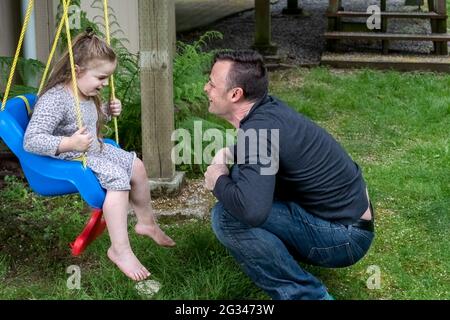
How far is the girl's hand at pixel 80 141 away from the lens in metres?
3.38

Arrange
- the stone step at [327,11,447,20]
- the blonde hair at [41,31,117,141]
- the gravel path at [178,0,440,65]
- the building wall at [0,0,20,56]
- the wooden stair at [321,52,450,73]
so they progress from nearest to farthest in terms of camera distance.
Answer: the blonde hair at [41,31,117,141] < the building wall at [0,0,20,56] < the wooden stair at [321,52,450,73] < the stone step at [327,11,447,20] < the gravel path at [178,0,440,65]

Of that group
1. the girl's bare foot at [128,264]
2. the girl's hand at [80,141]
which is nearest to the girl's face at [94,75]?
the girl's hand at [80,141]

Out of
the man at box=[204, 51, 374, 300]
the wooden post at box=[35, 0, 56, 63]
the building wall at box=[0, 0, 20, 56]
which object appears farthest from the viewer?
the wooden post at box=[35, 0, 56, 63]

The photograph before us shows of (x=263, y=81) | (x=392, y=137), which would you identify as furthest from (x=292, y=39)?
(x=263, y=81)

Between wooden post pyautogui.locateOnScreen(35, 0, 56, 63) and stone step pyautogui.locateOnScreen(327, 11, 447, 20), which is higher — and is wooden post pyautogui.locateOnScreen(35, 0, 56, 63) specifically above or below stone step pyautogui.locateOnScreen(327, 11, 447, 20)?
above

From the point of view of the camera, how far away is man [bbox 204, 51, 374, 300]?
326 centimetres

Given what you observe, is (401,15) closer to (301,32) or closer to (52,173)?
(301,32)

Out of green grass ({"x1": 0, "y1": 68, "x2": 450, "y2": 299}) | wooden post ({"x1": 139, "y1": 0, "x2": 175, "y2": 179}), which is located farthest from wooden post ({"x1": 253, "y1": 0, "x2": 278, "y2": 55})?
wooden post ({"x1": 139, "y1": 0, "x2": 175, "y2": 179})

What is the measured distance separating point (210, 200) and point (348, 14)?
5367 mm

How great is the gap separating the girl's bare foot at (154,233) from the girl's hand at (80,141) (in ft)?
1.80

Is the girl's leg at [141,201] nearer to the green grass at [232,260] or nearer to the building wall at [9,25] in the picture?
the green grass at [232,260]

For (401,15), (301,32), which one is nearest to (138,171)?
(401,15)

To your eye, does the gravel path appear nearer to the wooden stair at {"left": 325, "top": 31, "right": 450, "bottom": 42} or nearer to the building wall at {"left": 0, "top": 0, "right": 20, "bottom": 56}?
the wooden stair at {"left": 325, "top": 31, "right": 450, "bottom": 42}

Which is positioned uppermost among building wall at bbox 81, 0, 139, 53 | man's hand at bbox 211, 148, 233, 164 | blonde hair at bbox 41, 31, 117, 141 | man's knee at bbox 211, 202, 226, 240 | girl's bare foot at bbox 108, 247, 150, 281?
blonde hair at bbox 41, 31, 117, 141
